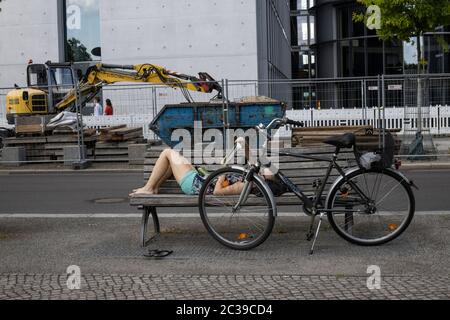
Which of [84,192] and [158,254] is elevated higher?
[84,192]

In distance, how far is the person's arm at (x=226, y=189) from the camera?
274 inches

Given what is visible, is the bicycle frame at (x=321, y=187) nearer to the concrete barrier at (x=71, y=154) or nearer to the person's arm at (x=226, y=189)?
the person's arm at (x=226, y=189)

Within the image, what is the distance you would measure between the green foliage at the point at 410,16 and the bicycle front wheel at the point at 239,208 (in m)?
11.8

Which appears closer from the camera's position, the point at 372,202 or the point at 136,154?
the point at 372,202

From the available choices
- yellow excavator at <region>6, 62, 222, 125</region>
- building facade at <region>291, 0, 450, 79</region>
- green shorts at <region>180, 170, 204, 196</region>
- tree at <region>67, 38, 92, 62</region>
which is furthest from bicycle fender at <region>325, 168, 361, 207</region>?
building facade at <region>291, 0, 450, 79</region>

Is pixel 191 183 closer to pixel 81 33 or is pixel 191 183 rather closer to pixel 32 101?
pixel 32 101

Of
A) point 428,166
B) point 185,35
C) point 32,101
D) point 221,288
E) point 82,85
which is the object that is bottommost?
point 221,288

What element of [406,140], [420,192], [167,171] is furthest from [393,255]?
[406,140]

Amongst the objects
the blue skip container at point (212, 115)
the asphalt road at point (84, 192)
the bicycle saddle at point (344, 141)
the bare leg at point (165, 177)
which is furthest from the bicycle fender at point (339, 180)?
the blue skip container at point (212, 115)

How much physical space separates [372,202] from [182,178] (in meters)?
1.98

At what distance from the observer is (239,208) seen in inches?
274

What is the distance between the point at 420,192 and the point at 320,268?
5.91m

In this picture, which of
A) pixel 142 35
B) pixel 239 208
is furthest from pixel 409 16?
pixel 142 35

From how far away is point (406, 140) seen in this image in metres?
17.1
